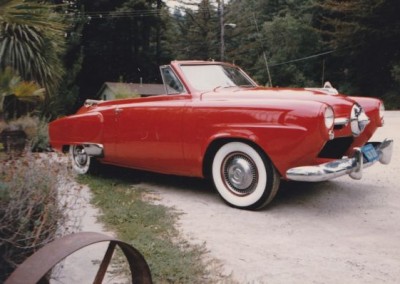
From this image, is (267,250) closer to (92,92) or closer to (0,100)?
(0,100)

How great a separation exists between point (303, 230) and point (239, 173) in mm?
890

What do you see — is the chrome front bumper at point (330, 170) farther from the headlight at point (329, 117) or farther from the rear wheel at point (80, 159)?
the rear wheel at point (80, 159)

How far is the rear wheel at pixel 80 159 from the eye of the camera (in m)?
A: 6.37

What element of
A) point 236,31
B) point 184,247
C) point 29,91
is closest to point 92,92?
point 236,31

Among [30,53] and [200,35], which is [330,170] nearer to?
[30,53]

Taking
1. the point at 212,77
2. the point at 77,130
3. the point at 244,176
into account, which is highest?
the point at 212,77

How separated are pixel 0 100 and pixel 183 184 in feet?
9.83

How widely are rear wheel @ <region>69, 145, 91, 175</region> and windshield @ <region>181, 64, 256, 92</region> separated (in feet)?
6.17

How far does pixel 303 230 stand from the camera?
416 centimetres

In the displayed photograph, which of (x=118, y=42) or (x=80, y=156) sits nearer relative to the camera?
(x=80, y=156)

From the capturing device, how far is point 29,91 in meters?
7.70

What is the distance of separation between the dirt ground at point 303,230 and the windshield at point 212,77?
4.03 feet

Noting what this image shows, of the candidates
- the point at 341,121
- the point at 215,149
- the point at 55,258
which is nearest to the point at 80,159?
the point at 215,149

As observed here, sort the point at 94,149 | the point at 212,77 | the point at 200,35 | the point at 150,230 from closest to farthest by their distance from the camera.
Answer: the point at 150,230 → the point at 212,77 → the point at 94,149 → the point at 200,35
